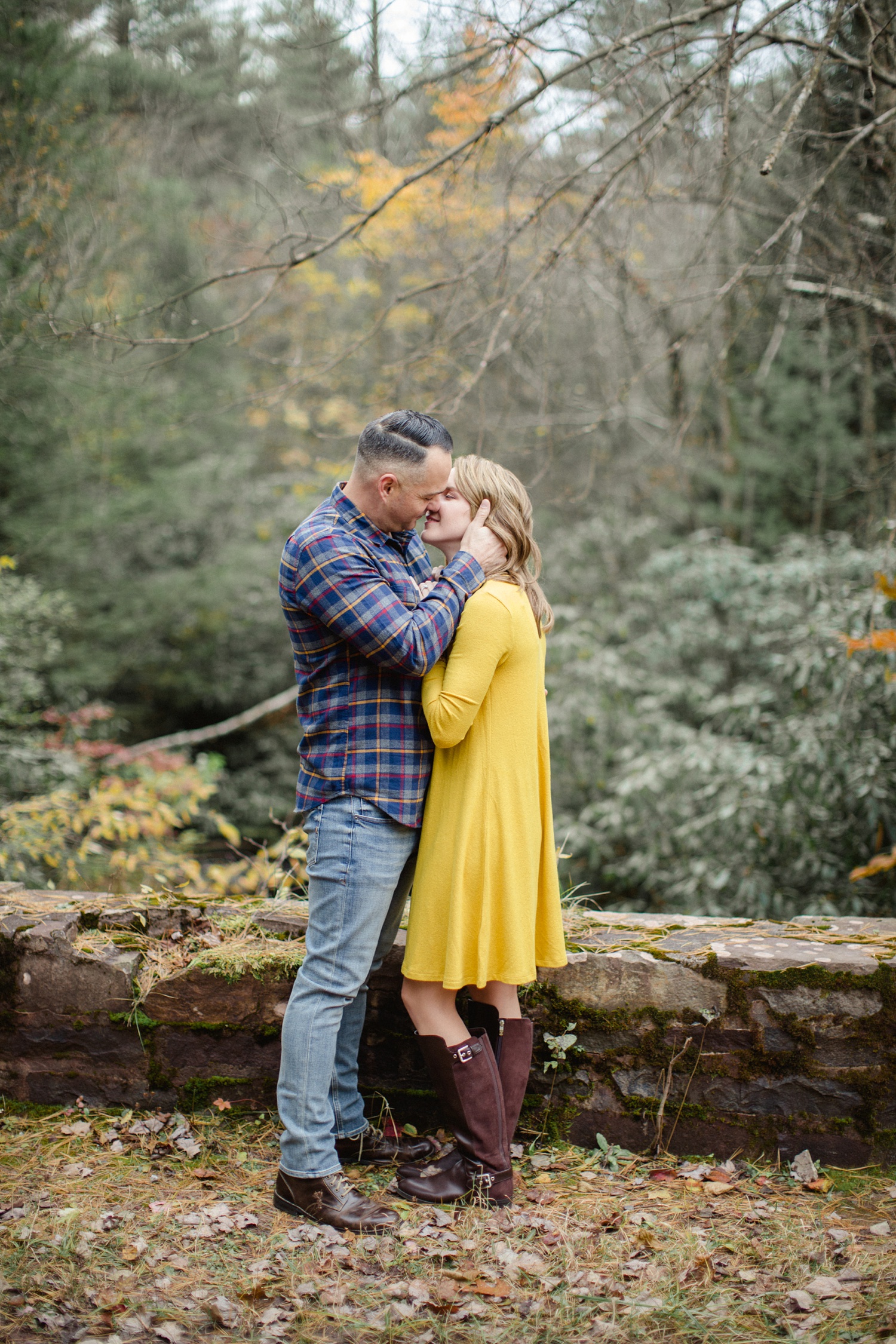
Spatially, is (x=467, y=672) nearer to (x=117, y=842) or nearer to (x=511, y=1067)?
(x=511, y=1067)

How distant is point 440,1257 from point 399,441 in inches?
78.9

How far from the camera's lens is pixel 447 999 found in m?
2.35

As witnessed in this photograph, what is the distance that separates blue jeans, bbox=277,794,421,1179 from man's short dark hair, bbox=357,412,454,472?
0.86 m

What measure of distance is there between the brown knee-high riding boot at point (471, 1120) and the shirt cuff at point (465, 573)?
3.85ft

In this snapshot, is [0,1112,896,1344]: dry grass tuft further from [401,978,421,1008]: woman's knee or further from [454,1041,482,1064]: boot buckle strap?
[401,978,421,1008]: woman's knee

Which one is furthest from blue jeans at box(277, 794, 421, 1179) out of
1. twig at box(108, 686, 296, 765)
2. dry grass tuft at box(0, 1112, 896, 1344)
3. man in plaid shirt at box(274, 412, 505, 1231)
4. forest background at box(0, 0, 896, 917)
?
twig at box(108, 686, 296, 765)

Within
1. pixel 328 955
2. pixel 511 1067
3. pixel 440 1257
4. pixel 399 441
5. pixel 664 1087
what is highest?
pixel 399 441

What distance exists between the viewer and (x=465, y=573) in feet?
7.41

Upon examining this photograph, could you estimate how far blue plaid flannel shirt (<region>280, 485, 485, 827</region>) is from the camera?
2.13m

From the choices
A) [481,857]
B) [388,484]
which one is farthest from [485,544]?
[481,857]

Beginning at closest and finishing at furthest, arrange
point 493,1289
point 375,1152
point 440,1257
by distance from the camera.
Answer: point 493,1289 < point 440,1257 < point 375,1152

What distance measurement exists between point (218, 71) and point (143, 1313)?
9902 millimetres

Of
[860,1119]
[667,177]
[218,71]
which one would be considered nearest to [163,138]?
[218,71]

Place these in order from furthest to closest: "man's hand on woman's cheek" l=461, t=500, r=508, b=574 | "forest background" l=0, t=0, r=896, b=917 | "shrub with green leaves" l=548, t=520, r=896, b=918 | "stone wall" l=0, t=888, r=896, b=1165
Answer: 1. "shrub with green leaves" l=548, t=520, r=896, b=918
2. "forest background" l=0, t=0, r=896, b=917
3. "stone wall" l=0, t=888, r=896, b=1165
4. "man's hand on woman's cheek" l=461, t=500, r=508, b=574
